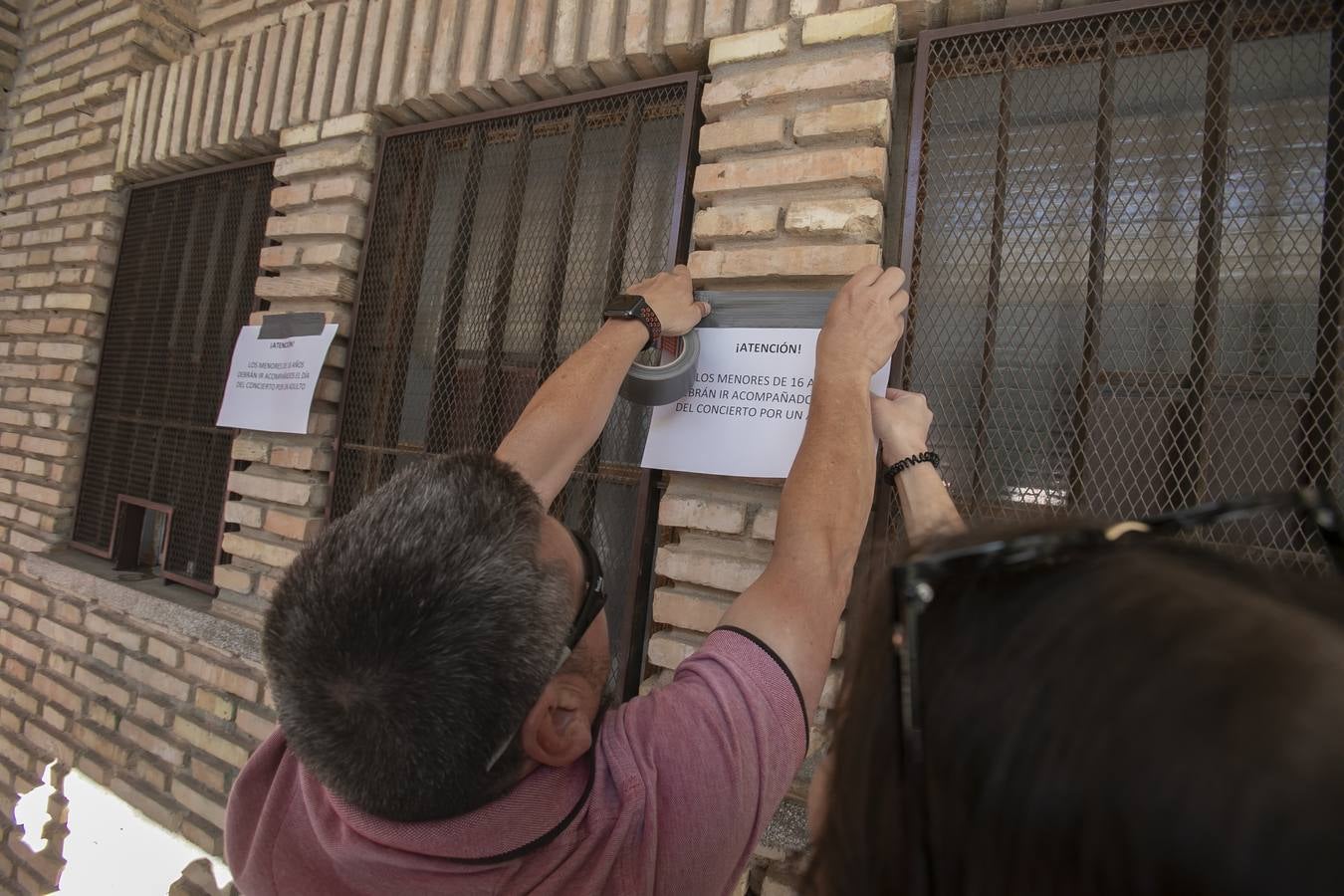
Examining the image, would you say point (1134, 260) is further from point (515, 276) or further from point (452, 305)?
point (452, 305)

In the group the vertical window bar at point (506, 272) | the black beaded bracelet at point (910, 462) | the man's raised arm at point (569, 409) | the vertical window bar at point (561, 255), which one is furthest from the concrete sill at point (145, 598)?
the black beaded bracelet at point (910, 462)

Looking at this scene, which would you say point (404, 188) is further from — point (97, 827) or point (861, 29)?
point (97, 827)

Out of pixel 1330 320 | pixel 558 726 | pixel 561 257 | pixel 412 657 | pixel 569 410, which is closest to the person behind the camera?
pixel 412 657

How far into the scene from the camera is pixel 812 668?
38.9 inches

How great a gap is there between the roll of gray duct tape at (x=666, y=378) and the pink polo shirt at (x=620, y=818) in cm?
65

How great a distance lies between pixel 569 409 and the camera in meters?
1.36

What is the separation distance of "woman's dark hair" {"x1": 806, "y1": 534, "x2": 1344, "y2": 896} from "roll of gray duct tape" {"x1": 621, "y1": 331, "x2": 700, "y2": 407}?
103 centimetres

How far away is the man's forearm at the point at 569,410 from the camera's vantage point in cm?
134

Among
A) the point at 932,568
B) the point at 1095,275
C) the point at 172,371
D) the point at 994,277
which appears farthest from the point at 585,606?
the point at 172,371

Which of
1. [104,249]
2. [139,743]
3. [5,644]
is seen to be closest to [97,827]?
[139,743]

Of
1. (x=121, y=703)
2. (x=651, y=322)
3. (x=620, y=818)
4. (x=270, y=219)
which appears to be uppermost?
Result: (x=270, y=219)

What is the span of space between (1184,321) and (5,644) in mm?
4807

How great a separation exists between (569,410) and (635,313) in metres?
0.26

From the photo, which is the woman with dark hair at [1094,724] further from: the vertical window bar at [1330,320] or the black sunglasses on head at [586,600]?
the vertical window bar at [1330,320]
